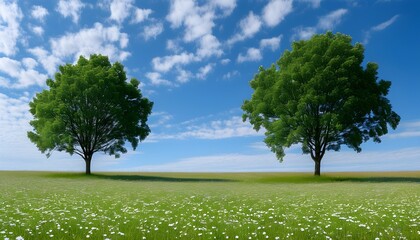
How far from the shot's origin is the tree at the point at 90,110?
5756cm

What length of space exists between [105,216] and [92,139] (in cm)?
5066

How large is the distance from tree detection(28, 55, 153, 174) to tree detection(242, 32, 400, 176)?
74.0ft

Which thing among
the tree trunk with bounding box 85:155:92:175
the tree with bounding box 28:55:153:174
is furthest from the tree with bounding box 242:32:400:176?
the tree trunk with bounding box 85:155:92:175

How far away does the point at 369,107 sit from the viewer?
51906 millimetres

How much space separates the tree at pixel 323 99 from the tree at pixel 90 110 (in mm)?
22545

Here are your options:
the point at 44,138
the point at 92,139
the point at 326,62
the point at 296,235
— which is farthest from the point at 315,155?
the point at 296,235

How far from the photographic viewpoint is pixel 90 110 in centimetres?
5812

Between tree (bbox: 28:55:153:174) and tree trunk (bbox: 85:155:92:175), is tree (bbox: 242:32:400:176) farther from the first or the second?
tree trunk (bbox: 85:155:92:175)

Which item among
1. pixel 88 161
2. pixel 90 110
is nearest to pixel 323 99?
pixel 90 110

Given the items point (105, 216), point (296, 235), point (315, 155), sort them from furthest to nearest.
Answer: point (315, 155) < point (105, 216) < point (296, 235)

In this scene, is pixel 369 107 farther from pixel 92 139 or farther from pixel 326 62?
pixel 92 139

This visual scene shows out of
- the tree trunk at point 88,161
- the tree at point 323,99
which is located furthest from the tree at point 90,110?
the tree at point 323,99

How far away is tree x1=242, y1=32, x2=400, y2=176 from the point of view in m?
51.0

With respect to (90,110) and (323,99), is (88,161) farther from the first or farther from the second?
(323,99)
